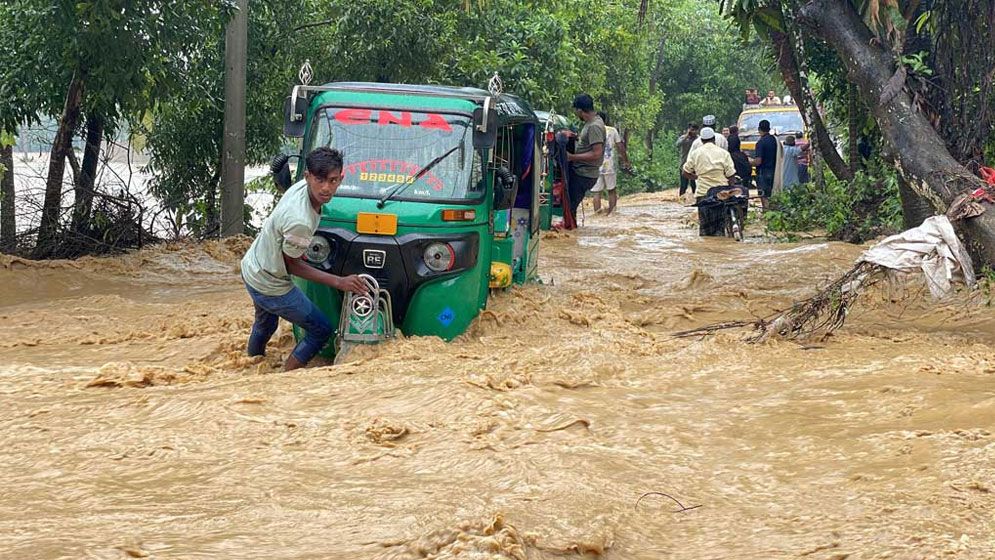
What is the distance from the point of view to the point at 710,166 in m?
15.8

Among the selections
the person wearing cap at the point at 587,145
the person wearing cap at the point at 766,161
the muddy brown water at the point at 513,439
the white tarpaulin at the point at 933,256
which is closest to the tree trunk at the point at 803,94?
the person wearing cap at the point at 587,145

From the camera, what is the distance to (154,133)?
52.1 feet

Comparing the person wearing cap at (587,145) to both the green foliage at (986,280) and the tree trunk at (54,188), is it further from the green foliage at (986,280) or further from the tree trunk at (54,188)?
the green foliage at (986,280)

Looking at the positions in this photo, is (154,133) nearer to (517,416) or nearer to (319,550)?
(517,416)

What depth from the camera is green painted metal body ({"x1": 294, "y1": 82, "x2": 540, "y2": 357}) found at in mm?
7770

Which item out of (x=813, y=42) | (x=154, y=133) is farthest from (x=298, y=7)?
(x=813, y=42)

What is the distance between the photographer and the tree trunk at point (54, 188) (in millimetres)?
13195

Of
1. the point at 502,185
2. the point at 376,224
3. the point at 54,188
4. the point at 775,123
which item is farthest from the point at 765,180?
the point at 376,224

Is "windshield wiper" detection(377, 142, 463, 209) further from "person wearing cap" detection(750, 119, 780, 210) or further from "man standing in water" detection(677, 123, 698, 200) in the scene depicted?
"man standing in water" detection(677, 123, 698, 200)

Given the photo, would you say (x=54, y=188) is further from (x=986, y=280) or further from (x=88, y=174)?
(x=986, y=280)

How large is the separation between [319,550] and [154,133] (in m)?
12.6

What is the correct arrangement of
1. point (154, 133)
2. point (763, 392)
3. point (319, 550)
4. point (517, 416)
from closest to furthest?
point (319, 550) → point (517, 416) → point (763, 392) → point (154, 133)

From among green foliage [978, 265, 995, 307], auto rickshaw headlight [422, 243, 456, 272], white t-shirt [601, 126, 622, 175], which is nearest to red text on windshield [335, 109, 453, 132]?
auto rickshaw headlight [422, 243, 456, 272]

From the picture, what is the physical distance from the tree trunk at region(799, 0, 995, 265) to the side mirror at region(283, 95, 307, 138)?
412 centimetres
